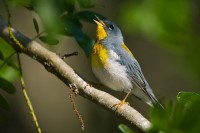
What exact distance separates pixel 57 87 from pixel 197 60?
582 cm

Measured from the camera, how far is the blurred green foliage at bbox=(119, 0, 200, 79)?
57 cm

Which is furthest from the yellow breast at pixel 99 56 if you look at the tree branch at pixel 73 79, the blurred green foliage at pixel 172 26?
the blurred green foliage at pixel 172 26

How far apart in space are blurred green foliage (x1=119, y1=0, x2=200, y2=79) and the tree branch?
3.60 feet

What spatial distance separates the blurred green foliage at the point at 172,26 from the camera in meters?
0.57

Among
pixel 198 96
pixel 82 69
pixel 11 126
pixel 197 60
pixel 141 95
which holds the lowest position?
pixel 11 126

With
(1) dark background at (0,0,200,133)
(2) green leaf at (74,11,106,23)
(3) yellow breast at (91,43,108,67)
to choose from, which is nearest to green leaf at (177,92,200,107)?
(2) green leaf at (74,11,106,23)

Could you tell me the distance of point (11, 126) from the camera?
576 centimetres

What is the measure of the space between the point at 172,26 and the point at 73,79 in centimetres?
192

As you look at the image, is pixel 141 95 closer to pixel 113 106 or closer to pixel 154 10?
pixel 113 106

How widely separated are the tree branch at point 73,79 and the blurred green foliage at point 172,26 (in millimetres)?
1098

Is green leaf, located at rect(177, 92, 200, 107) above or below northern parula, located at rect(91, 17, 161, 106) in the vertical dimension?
above

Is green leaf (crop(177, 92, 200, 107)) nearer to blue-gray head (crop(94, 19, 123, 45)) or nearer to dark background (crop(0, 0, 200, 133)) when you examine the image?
blue-gray head (crop(94, 19, 123, 45))

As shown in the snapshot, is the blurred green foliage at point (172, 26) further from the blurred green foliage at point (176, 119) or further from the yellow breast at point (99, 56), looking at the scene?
the yellow breast at point (99, 56)

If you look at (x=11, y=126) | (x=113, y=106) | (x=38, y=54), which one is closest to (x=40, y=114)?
(x=11, y=126)
